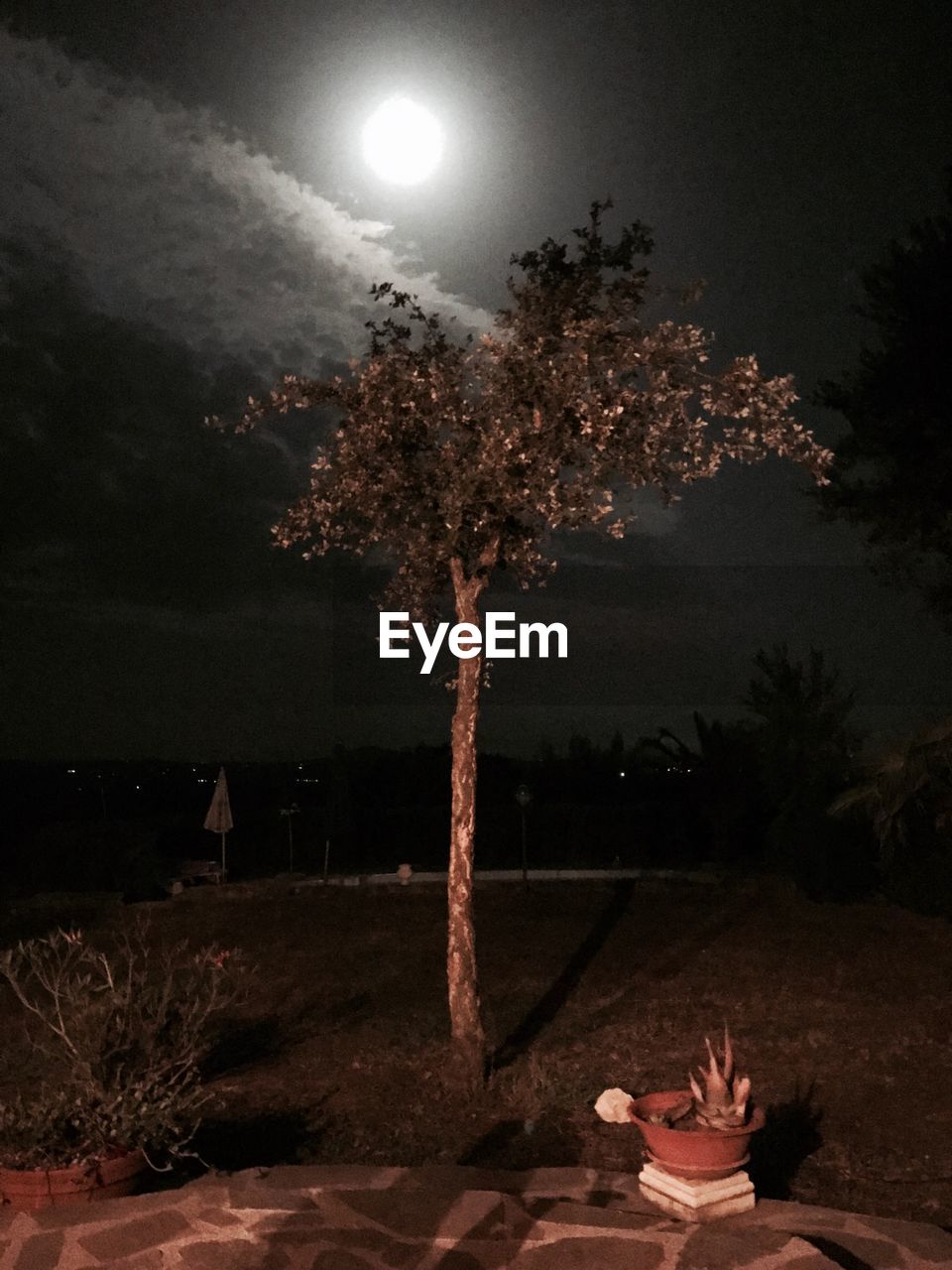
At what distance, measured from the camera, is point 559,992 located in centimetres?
1209

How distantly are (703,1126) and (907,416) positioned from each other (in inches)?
415

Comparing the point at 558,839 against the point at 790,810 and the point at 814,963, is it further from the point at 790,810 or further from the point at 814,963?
the point at 814,963

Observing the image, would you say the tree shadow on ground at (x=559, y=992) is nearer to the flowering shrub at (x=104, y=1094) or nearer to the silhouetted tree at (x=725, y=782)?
the flowering shrub at (x=104, y=1094)

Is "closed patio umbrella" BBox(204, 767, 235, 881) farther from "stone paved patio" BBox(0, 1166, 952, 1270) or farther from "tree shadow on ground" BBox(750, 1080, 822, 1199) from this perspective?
"stone paved patio" BBox(0, 1166, 952, 1270)

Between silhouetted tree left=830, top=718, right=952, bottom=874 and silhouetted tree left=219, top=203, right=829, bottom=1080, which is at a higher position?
silhouetted tree left=219, top=203, right=829, bottom=1080

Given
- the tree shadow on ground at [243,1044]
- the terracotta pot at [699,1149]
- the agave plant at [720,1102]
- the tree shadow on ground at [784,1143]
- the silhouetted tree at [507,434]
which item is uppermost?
the silhouetted tree at [507,434]

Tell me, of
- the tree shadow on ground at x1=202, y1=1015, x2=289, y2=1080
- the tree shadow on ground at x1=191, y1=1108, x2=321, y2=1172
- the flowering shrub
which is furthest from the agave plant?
the tree shadow on ground at x1=202, y1=1015, x2=289, y2=1080

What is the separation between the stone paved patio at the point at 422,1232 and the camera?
5.06m

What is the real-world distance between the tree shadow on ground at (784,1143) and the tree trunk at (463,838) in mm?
2042

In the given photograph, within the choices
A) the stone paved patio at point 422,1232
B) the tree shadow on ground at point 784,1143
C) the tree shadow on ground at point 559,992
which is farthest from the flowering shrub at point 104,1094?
the tree shadow on ground at point 784,1143

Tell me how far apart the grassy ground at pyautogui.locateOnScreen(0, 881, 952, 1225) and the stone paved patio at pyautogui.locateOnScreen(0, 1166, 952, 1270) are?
4.62ft

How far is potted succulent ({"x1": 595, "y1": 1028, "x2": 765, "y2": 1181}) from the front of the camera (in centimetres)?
561

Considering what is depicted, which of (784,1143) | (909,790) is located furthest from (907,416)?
(784,1143)

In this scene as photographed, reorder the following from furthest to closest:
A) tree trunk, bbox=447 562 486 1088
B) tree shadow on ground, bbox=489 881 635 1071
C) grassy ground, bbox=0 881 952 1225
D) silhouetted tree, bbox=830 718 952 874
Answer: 1. silhouetted tree, bbox=830 718 952 874
2. tree shadow on ground, bbox=489 881 635 1071
3. tree trunk, bbox=447 562 486 1088
4. grassy ground, bbox=0 881 952 1225
